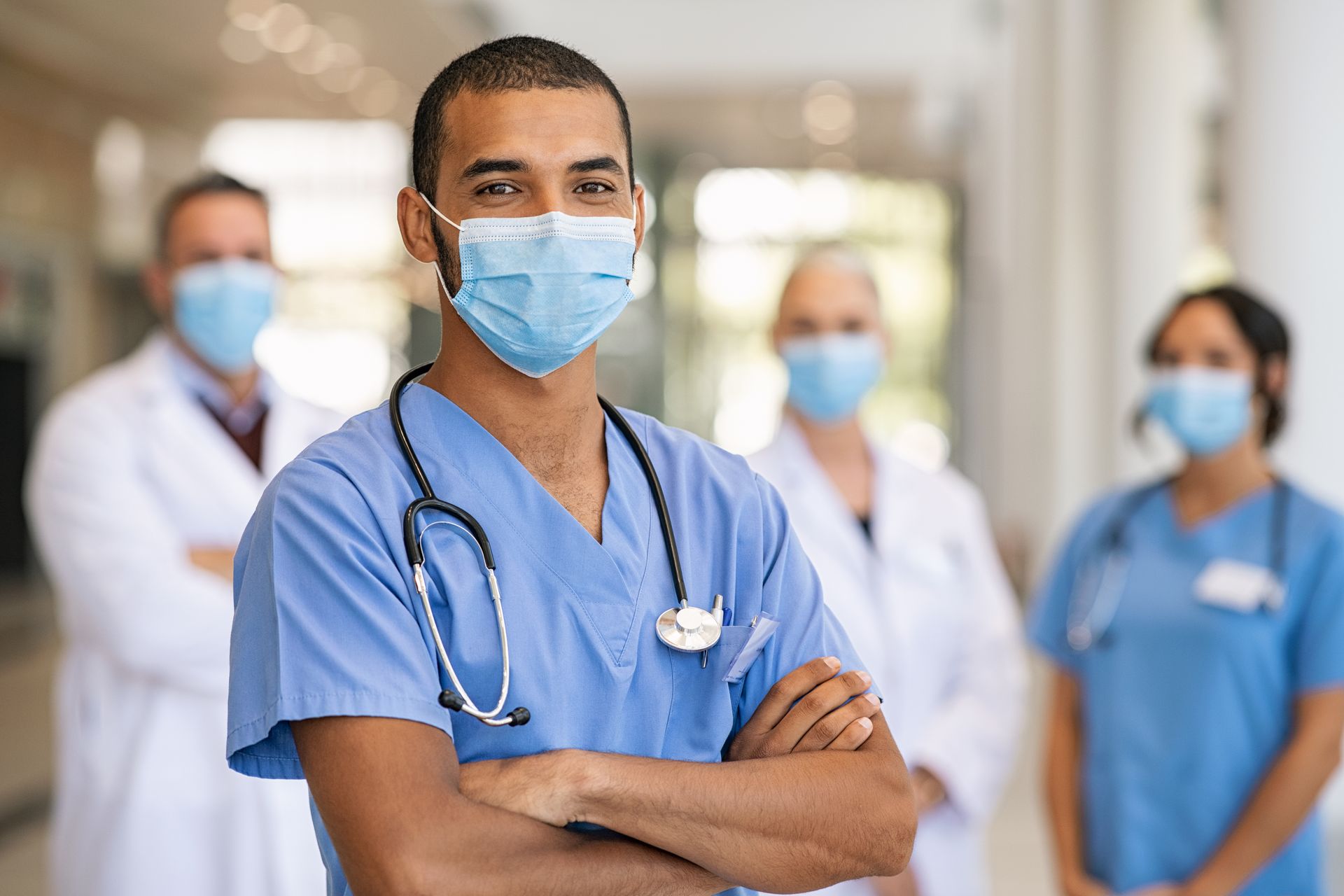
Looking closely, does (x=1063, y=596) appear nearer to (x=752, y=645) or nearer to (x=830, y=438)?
(x=830, y=438)

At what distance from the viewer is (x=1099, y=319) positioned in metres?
6.55

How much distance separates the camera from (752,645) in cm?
128

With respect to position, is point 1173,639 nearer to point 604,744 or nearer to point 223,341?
point 604,744

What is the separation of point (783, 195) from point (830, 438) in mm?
9112

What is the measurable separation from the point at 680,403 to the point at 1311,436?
7.94 metres

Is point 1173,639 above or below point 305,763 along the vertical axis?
below

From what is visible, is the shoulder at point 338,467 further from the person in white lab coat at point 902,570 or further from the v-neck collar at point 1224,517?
the v-neck collar at point 1224,517

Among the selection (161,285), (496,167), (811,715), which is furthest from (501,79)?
(161,285)

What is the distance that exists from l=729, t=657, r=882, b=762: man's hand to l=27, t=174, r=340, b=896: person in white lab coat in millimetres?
1098

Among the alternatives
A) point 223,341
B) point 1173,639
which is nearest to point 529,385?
point 223,341

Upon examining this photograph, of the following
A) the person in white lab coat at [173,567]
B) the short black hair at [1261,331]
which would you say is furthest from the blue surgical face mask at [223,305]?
the short black hair at [1261,331]

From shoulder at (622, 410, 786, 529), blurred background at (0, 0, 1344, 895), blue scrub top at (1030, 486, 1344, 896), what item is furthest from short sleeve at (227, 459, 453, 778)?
blurred background at (0, 0, 1344, 895)

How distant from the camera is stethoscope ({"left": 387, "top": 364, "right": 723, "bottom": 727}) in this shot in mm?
1157

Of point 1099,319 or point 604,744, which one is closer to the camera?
point 604,744
